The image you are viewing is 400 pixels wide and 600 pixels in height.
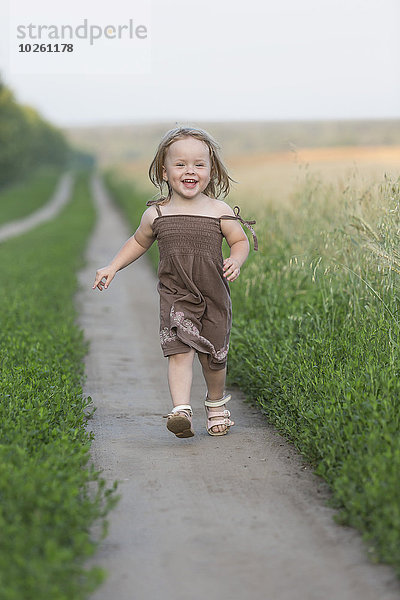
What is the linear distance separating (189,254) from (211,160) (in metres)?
0.54

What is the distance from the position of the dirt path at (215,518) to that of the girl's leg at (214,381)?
17 centimetres

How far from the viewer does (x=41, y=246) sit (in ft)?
49.2

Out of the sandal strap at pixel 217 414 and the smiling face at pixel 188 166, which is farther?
the sandal strap at pixel 217 414

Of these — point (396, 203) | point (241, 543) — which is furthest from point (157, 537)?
point (396, 203)

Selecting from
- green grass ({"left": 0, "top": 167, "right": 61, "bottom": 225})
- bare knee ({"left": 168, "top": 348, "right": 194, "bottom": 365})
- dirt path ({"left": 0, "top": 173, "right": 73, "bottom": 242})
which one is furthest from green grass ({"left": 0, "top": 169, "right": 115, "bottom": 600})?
green grass ({"left": 0, "top": 167, "right": 61, "bottom": 225})

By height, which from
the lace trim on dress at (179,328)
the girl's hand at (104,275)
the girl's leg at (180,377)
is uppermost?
the girl's hand at (104,275)

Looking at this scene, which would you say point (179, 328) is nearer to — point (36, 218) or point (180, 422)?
point (180, 422)

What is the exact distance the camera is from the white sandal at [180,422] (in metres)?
4.34

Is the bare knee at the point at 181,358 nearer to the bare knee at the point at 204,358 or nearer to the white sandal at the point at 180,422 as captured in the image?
the bare knee at the point at 204,358

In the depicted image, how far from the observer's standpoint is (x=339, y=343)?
512 cm

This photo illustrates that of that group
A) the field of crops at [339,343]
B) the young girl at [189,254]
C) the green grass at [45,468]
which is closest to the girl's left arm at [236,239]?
the young girl at [189,254]

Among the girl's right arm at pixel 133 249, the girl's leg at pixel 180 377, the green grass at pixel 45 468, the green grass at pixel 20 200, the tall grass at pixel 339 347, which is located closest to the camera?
the green grass at pixel 45 468

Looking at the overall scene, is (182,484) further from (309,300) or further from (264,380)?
(309,300)

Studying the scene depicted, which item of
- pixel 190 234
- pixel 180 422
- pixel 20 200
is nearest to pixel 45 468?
pixel 180 422
